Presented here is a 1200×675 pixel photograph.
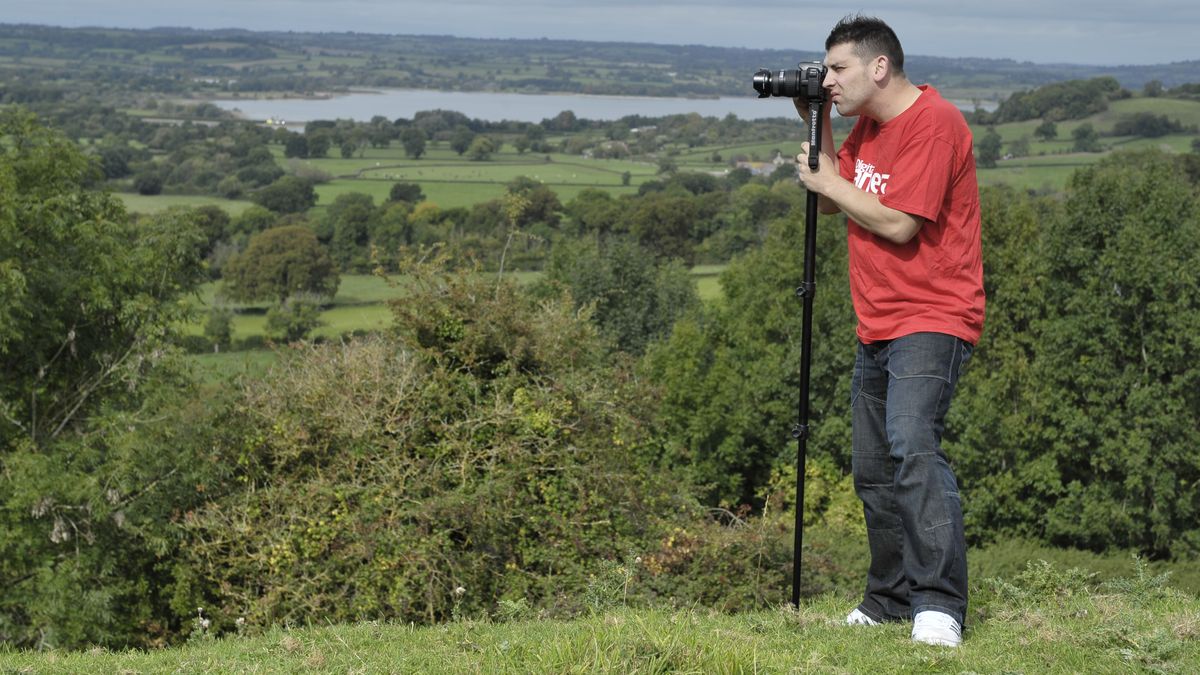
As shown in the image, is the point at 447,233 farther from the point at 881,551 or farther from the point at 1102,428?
the point at 881,551

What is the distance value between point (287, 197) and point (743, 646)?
92.3 metres

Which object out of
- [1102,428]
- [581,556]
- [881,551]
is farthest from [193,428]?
[1102,428]

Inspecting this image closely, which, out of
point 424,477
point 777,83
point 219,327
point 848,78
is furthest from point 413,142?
point 848,78

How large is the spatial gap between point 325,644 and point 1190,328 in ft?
100

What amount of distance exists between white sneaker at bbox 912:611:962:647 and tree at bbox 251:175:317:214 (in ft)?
289

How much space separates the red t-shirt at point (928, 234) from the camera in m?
4.88

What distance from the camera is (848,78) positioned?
5031mm

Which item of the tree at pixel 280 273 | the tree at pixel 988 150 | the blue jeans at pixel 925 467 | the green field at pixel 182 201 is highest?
the blue jeans at pixel 925 467

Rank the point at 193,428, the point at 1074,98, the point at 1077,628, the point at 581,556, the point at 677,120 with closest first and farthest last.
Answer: the point at 1077,628, the point at 581,556, the point at 193,428, the point at 1074,98, the point at 677,120

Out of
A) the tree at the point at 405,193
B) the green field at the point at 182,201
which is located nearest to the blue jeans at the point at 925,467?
the tree at the point at 405,193

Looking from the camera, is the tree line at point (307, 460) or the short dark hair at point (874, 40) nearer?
the short dark hair at point (874, 40)

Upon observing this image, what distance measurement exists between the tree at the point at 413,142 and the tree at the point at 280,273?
64.6 metres

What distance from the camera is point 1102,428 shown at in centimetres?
3125

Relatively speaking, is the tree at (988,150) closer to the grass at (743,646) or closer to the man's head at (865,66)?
the grass at (743,646)
